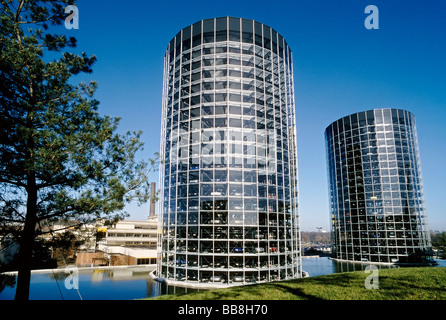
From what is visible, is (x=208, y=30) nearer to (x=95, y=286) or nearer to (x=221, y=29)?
(x=221, y=29)

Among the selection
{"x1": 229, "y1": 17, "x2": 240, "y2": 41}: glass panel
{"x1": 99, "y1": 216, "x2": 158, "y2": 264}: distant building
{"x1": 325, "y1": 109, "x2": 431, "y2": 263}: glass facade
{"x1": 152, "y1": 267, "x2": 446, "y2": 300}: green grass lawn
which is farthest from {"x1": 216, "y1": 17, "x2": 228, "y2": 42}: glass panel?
{"x1": 325, "y1": 109, "x2": 431, "y2": 263}: glass facade

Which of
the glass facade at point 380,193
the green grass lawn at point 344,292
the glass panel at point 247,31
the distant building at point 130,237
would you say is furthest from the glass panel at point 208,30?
the glass facade at point 380,193

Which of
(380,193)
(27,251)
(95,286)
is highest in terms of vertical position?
(380,193)

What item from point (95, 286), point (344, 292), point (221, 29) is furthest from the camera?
point (221, 29)

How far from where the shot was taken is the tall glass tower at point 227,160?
3020 centimetres

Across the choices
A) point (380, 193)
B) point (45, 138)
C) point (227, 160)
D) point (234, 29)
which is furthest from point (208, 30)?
point (380, 193)

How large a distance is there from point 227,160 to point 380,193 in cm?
4663

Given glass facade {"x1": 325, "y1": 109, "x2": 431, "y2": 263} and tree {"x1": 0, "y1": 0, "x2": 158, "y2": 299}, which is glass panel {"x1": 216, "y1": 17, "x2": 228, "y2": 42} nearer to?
tree {"x1": 0, "y1": 0, "x2": 158, "y2": 299}

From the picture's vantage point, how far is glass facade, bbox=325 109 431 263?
56.1 m

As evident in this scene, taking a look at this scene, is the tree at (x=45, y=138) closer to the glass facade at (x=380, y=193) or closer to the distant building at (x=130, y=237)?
the distant building at (x=130, y=237)

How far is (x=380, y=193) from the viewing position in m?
59.8

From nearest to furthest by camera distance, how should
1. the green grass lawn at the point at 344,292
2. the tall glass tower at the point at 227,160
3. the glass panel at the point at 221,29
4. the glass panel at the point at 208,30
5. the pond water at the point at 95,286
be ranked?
the green grass lawn at the point at 344,292
the pond water at the point at 95,286
the tall glass tower at the point at 227,160
the glass panel at the point at 221,29
the glass panel at the point at 208,30

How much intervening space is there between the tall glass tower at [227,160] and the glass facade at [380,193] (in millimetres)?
32148
